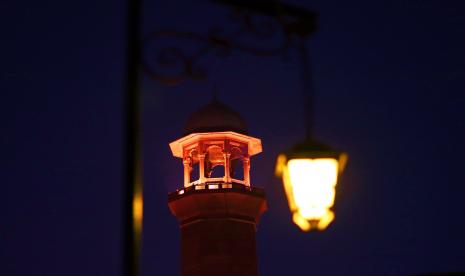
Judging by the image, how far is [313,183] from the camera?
7.69 meters

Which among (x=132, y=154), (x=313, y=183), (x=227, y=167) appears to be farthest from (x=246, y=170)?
(x=313, y=183)

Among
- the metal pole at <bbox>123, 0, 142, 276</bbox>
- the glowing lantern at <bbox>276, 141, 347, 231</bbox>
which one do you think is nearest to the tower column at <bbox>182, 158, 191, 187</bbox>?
the metal pole at <bbox>123, 0, 142, 276</bbox>

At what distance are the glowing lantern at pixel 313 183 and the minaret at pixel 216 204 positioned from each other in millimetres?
28787

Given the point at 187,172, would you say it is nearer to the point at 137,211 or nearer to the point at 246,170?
the point at 246,170

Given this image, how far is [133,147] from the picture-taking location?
8.29m

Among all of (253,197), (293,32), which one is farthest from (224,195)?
(293,32)

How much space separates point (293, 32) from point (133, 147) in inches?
85.1

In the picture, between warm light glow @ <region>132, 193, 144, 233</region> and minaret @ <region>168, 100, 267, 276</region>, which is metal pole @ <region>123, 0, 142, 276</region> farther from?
minaret @ <region>168, 100, 267, 276</region>

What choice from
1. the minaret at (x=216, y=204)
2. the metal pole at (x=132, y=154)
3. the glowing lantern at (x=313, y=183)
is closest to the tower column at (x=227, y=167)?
the minaret at (x=216, y=204)

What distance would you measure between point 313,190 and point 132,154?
1.73m

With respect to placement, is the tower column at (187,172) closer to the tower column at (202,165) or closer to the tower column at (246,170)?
the tower column at (202,165)

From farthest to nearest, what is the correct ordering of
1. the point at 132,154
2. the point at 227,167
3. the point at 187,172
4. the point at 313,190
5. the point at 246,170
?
the point at 246,170, the point at 187,172, the point at 227,167, the point at 132,154, the point at 313,190

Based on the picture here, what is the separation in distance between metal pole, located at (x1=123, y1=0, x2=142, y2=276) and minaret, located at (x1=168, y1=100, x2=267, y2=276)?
28.0 m

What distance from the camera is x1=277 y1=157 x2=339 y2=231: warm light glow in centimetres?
768
